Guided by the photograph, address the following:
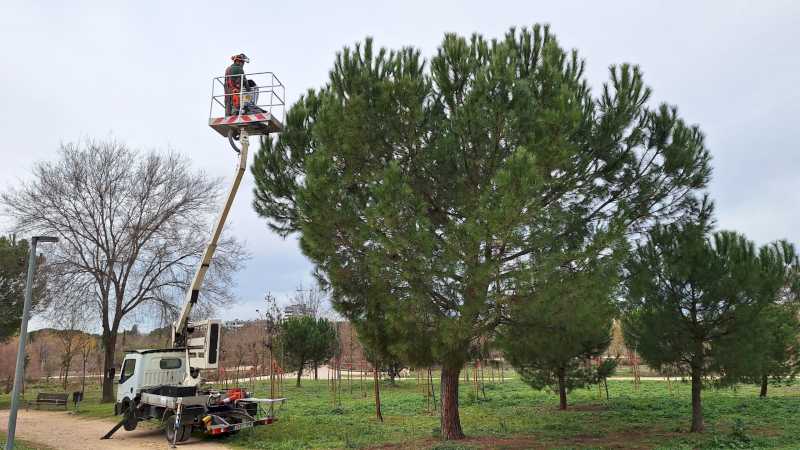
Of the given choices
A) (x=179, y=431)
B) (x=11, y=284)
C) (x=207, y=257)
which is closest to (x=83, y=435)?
(x=179, y=431)

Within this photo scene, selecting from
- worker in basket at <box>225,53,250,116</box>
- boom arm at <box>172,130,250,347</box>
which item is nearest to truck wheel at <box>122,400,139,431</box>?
boom arm at <box>172,130,250,347</box>

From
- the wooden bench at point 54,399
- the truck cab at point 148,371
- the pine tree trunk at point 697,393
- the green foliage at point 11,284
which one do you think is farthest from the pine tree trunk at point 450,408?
the green foliage at point 11,284

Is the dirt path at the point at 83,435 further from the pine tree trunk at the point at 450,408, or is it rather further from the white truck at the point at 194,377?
the pine tree trunk at the point at 450,408

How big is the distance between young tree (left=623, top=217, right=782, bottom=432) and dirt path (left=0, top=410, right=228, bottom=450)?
987 cm

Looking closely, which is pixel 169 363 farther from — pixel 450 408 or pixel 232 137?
pixel 450 408

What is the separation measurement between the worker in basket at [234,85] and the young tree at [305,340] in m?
18.2

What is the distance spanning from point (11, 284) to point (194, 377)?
1590 centimetres

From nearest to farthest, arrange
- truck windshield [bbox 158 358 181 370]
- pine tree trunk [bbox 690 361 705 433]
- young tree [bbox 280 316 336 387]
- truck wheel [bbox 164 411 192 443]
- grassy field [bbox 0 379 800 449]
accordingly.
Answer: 1. grassy field [bbox 0 379 800 449]
2. truck wheel [bbox 164 411 192 443]
3. pine tree trunk [bbox 690 361 705 433]
4. truck windshield [bbox 158 358 181 370]
5. young tree [bbox 280 316 336 387]

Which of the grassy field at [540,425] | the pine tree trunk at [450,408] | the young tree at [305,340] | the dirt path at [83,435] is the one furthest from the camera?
the young tree at [305,340]

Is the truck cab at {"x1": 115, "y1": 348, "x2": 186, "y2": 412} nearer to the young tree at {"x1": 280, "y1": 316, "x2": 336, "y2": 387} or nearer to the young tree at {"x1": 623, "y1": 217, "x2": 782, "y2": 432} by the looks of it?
the young tree at {"x1": 623, "y1": 217, "x2": 782, "y2": 432}

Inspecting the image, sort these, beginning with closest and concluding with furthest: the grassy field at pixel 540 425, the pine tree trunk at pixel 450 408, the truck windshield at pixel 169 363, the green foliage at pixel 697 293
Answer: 1. the pine tree trunk at pixel 450 408
2. the grassy field at pixel 540 425
3. the green foliage at pixel 697 293
4. the truck windshield at pixel 169 363

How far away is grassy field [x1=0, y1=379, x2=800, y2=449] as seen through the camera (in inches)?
429

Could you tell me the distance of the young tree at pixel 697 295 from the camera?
445 inches

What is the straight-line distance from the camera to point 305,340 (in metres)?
29.0
